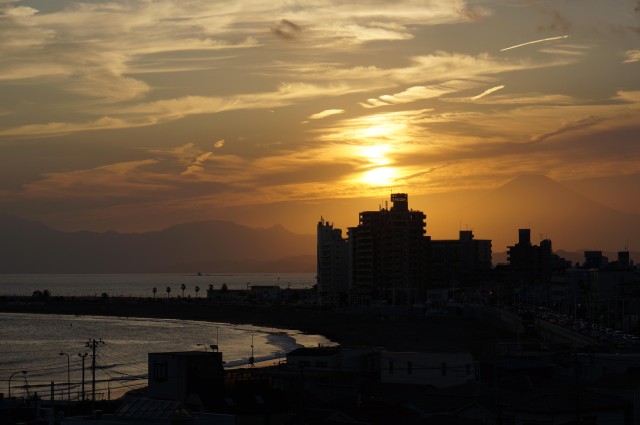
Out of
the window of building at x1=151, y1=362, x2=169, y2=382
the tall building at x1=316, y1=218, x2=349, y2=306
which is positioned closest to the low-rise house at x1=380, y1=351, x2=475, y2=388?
the window of building at x1=151, y1=362, x2=169, y2=382

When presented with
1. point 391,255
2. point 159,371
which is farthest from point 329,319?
point 159,371

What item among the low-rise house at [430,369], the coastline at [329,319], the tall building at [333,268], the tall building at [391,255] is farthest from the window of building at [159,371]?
the tall building at [333,268]

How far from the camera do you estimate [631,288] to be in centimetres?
12962

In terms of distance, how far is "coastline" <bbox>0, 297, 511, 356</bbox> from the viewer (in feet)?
266

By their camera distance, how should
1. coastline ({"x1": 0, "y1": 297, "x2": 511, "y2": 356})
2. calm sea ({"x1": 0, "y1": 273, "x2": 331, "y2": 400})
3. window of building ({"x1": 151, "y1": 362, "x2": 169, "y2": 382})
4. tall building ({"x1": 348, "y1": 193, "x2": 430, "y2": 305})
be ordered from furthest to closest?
tall building ({"x1": 348, "y1": 193, "x2": 430, "y2": 305}), coastline ({"x1": 0, "y1": 297, "x2": 511, "y2": 356}), calm sea ({"x1": 0, "y1": 273, "x2": 331, "y2": 400}), window of building ({"x1": 151, "y1": 362, "x2": 169, "y2": 382})

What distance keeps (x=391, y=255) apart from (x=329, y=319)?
38618 millimetres

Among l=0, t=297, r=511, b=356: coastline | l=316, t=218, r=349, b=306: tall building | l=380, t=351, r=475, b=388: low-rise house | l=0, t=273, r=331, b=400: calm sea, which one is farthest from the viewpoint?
l=316, t=218, r=349, b=306: tall building

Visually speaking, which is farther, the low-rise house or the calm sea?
the calm sea

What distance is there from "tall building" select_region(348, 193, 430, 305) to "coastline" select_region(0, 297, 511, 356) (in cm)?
1758

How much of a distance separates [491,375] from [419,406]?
11.1 metres

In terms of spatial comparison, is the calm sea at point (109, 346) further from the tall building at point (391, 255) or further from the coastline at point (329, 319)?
the tall building at point (391, 255)

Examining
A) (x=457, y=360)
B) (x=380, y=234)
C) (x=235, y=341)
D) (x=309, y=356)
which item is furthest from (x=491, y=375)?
(x=380, y=234)

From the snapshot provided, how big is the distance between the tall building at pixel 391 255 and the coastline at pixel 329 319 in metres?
17.6

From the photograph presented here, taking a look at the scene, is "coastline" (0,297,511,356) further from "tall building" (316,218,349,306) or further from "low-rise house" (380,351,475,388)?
"tall building" (316,218,349,306)
